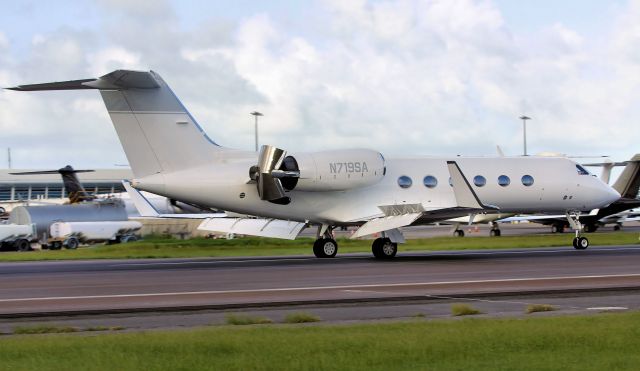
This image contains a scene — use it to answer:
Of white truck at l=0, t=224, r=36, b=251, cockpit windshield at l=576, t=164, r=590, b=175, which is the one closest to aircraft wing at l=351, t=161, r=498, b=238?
cockpit windshield at l=576, t=164, r=590, b=175

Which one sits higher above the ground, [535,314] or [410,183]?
[410,183]

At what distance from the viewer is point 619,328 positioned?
1131cm

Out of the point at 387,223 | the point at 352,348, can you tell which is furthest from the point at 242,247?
the point at 352,348

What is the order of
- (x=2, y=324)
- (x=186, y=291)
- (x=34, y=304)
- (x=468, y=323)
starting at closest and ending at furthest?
1. (x=468, y=323)
2. (x=2, y=324)
3. (x=34, y=304)
4. (x=186, y=291)

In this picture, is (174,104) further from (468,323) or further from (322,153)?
(468,323)

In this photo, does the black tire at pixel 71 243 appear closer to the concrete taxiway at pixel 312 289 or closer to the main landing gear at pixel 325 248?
the main landing gear at pixel 325 248

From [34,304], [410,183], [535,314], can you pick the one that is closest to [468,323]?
[535,314]

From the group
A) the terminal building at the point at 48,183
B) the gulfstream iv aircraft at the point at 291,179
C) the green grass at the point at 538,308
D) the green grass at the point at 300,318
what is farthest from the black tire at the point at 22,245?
the green grass at the point at 538,308

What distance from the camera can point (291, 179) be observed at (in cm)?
2867

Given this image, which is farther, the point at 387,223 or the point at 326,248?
the point at 326,248

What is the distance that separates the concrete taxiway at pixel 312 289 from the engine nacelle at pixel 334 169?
3.03 meters

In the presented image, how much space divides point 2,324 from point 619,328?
871 cm

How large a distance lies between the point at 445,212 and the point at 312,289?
11236 mm

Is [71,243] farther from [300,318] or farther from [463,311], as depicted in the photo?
[463,311]
